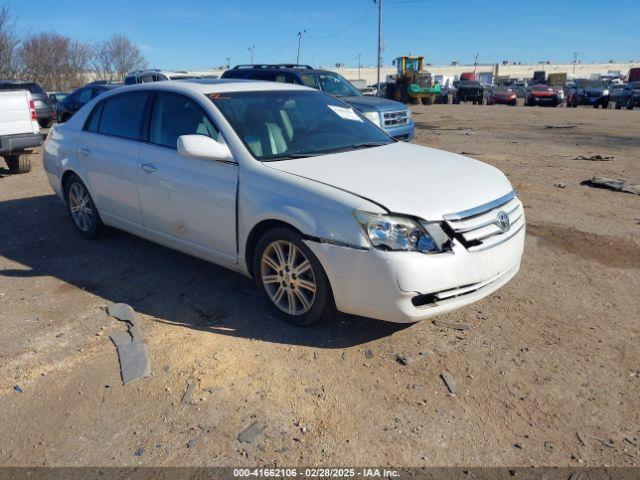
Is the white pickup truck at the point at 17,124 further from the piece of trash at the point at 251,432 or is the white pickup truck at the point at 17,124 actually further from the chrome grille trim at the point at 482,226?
the chrome grille trim at the point at 482,226

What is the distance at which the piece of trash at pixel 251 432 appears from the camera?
8.93ft

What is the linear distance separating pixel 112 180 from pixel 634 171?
856 cm

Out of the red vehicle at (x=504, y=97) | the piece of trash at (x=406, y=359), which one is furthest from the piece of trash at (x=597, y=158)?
the red vehicle at (x=504, y=97)

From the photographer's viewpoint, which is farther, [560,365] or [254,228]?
[254,228]

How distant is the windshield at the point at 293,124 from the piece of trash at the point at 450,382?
73.3 inches

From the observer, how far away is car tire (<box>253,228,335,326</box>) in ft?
11.6

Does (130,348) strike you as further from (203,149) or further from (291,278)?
(203,149)

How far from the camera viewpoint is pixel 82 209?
5.76 m

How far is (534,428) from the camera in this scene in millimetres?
2764

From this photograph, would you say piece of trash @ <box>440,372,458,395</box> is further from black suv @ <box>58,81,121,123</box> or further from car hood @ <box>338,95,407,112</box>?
black suv @ <box>58,81,121,123</box>

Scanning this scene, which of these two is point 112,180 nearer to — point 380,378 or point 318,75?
point 380,378

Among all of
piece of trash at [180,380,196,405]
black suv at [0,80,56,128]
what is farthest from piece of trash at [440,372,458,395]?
black suv at [0,80,56,128]

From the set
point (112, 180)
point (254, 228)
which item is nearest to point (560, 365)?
point (254, 228)

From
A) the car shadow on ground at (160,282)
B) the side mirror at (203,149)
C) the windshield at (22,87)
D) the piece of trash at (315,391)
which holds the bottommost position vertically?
the piece of trash at (315,391)
